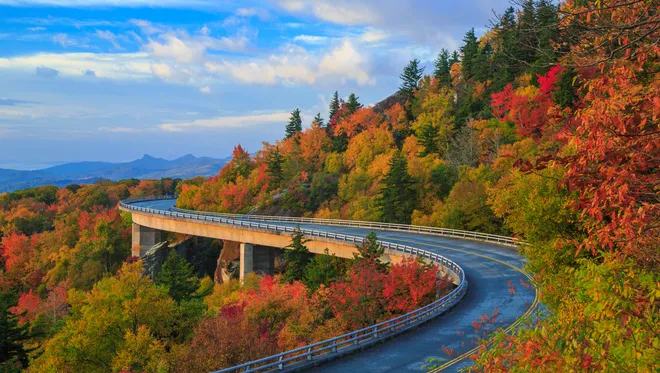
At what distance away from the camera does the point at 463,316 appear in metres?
25.2

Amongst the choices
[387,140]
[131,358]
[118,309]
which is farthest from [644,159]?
[387,140]

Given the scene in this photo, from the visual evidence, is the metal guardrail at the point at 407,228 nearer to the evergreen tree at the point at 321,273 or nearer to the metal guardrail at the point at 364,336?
the metal guardrail at the point at 364,336

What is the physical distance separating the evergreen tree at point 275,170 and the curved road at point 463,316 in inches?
1704

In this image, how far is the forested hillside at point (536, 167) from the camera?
6.45m

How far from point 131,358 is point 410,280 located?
15.3 metres

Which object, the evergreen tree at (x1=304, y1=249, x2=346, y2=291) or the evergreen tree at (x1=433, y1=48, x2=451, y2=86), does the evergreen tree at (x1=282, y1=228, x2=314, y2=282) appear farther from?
the evergreen tree at (x1=433, y1=48, x2=451, y2=86)

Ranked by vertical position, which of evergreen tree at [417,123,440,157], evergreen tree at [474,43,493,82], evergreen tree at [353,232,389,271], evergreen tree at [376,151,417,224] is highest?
evergreen tree at [474,43,493,82]

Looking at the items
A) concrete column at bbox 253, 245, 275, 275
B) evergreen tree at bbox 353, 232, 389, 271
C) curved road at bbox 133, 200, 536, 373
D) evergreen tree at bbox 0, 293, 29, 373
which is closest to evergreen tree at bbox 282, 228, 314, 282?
curved road at bbox 133, 200, 536, 373

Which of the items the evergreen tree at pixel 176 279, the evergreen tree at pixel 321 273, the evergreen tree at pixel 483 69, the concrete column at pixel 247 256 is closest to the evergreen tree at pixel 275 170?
the concrete column at pixel 247 256

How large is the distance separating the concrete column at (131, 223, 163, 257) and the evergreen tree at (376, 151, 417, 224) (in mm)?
39811

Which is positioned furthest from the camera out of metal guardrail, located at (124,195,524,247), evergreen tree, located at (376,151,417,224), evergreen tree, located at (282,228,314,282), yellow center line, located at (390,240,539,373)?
evergreen tree, located at (376,151,417,224)

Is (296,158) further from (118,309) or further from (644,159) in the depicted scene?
(644,159)

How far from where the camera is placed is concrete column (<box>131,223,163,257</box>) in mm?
82062

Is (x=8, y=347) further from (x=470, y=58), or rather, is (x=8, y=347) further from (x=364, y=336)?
(x=470, y=58)
